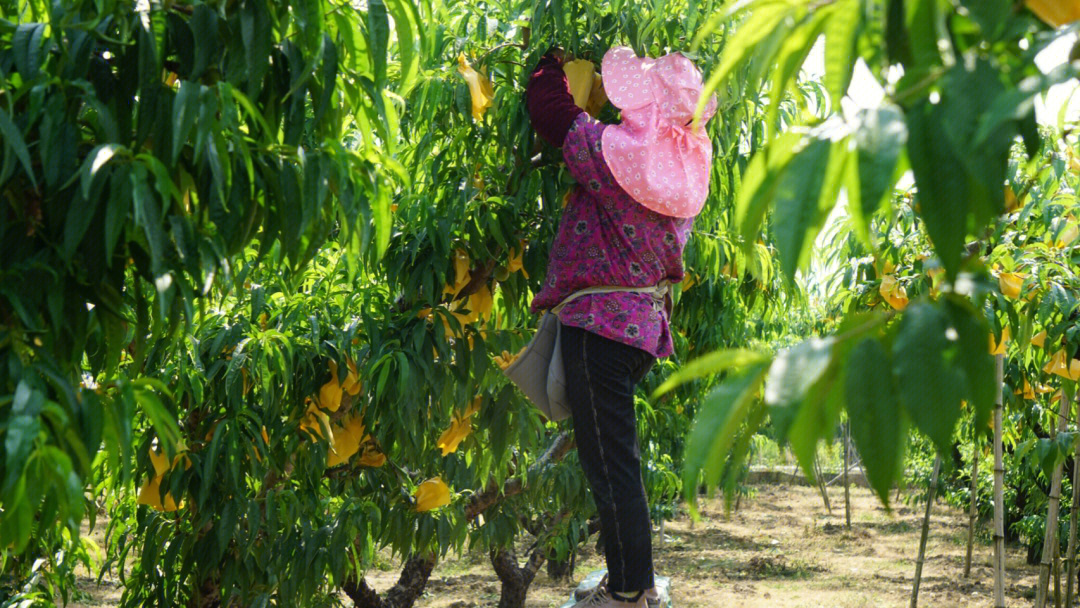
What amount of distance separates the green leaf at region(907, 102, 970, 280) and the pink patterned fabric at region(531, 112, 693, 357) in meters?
1.40

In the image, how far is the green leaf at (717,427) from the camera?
512 mm

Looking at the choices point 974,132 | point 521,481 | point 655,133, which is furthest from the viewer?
point 521,481

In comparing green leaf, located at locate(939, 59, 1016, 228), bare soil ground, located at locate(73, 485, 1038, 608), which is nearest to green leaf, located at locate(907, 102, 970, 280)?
green leaf, located at locate(939, 59, 1016, 228)

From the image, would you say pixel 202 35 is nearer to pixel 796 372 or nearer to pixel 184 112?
pixel 184 112

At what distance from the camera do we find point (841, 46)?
58 cm

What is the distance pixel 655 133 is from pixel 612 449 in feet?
1.85

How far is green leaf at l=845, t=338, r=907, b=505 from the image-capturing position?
1.53 feet

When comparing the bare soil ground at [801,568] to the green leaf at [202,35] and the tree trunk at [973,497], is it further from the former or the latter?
the green leaf at [202,35]

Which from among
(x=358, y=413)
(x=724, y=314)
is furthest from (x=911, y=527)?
(x=358, y=413)

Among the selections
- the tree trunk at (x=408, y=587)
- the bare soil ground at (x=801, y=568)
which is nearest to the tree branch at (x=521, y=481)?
the tree trunk at (x=408, y=587)

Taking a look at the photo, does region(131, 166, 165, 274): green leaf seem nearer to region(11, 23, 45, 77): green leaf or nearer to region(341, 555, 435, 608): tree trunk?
region(11, 23, 45, 77): green leaf

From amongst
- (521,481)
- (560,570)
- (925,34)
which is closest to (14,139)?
(925,34)

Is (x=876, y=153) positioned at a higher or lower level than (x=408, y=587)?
higher

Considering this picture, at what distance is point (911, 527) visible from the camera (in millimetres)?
8914
